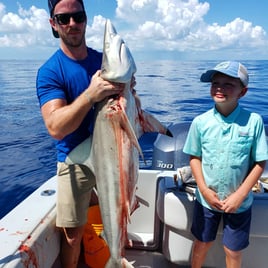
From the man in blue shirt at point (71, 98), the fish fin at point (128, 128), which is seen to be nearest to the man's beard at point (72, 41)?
the man in blue shirt at point (71, 98)

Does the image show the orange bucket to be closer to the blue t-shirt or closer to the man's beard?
the blue t-shirt

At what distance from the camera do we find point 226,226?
249 centimetres

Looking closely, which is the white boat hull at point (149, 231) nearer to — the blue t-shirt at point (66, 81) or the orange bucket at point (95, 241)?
the orange bucket at point (95, 241)

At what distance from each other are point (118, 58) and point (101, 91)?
0.61ft

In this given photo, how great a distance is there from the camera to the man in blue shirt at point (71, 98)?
73.9 inches

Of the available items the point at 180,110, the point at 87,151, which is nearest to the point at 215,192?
the point at 87,151

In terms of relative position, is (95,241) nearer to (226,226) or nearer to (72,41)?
(226,226)

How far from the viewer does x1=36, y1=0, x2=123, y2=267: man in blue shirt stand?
1.88 meters

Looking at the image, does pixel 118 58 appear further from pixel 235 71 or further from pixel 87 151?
pixel 235 71

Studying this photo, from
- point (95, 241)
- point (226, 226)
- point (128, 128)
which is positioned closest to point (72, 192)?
point (95, 241)

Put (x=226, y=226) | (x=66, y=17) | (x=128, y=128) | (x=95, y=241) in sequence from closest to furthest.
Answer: (x=128, y=128) < (x=66, y=17) < (x=226, y=226) < (x=95, y=241)

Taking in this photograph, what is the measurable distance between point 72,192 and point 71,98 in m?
0.71

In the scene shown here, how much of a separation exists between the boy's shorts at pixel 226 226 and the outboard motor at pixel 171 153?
186cm

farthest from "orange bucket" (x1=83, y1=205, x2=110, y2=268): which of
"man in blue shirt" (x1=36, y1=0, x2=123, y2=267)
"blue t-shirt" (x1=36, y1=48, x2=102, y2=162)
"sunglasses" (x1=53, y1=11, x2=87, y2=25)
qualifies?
"sunglasses" (x1=53, y1=11, x2=87, y2=25)
